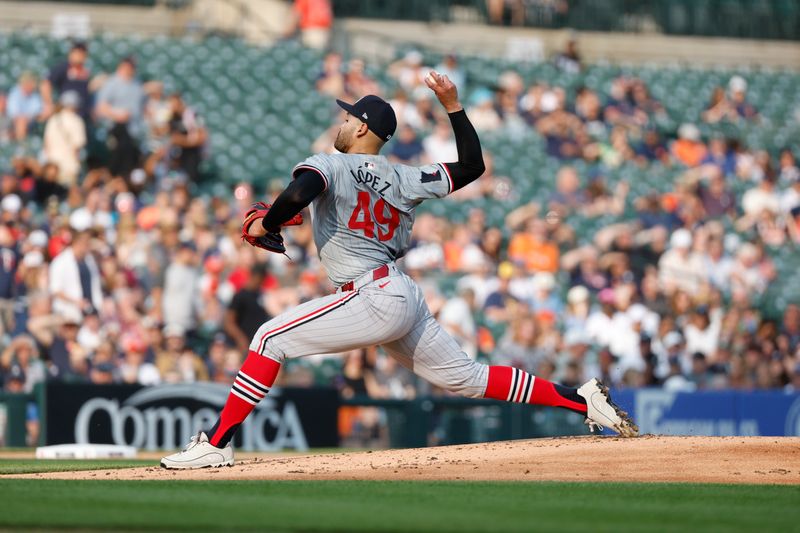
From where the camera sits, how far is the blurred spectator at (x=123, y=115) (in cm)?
1644

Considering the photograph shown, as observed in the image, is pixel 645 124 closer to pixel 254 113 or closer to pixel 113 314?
pixel 254 113

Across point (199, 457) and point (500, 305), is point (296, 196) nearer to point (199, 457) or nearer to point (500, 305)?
point (199, 457)

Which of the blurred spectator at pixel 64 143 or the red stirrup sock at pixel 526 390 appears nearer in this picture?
the red stirrup sock at pixel 526 390

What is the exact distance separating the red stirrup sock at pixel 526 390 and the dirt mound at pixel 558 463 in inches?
13.2

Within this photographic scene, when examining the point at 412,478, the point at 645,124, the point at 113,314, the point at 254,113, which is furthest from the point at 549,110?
the point at 412,478

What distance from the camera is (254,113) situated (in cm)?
1966

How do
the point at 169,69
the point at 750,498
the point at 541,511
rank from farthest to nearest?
the point at 169,69
the point at 750,498
the point at 541,511

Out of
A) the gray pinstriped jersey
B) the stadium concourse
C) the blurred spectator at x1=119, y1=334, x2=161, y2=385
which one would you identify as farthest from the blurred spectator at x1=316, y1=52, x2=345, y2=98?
the gray pinstriped jersey

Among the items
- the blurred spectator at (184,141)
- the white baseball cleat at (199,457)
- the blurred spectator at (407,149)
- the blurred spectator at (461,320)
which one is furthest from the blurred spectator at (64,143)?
the white baseball cleat at (199,457)

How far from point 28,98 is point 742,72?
13702 millimetres

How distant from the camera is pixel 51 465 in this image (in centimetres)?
895

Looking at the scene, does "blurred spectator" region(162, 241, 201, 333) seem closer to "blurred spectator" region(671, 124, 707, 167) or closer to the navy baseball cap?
the navy baseball cap

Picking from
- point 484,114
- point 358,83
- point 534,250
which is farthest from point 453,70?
point 534,250

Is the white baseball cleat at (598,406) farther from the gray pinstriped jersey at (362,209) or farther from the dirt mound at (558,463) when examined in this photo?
the gray pinstriped jersey at (362,209)
